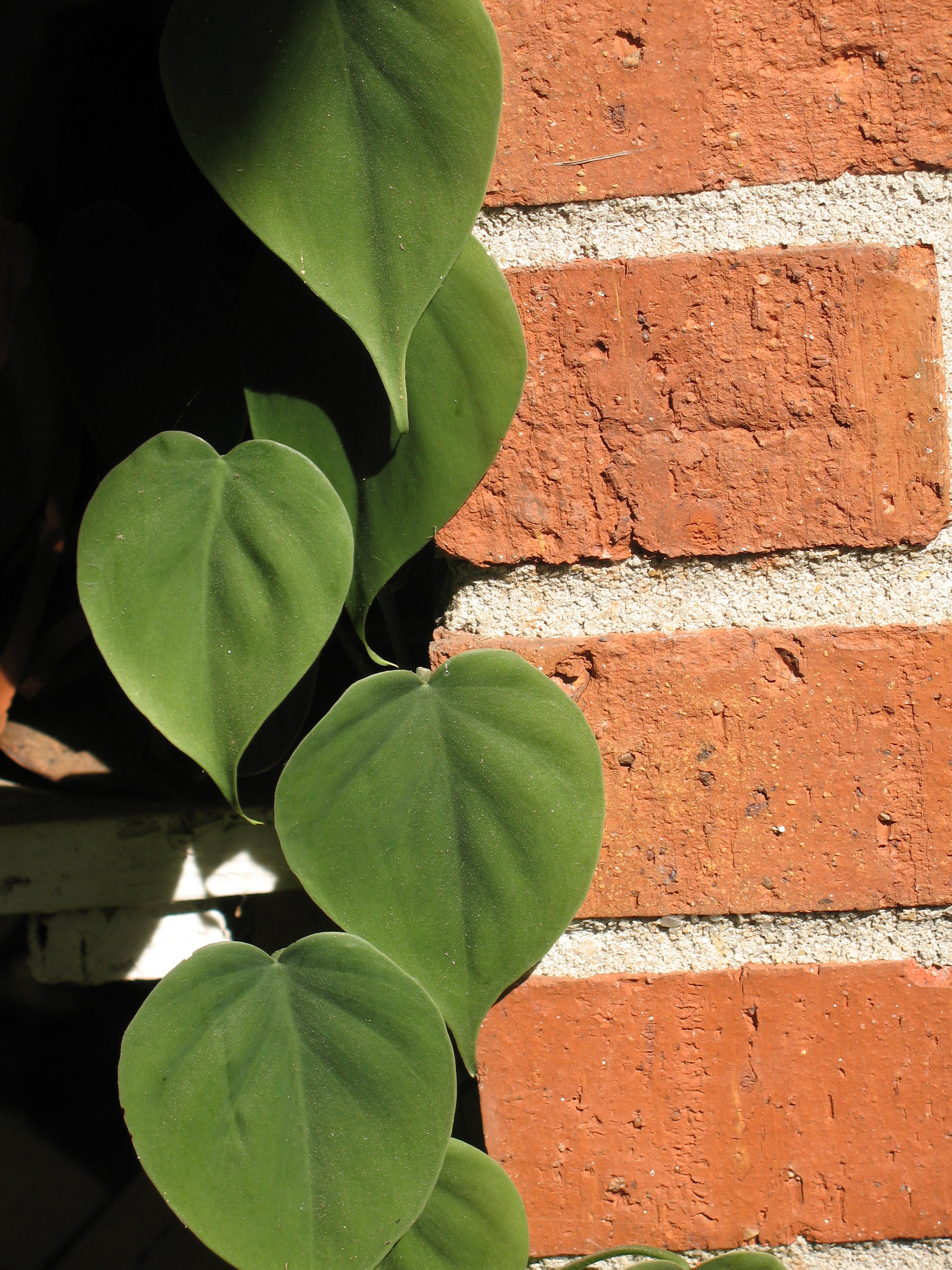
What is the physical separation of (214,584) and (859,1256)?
32cm

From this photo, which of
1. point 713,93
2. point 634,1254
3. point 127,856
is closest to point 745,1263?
point 634,1254

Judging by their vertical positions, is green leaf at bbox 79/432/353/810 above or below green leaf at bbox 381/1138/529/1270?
above

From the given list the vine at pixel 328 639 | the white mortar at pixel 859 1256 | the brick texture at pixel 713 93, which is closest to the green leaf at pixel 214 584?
the vine at pixel 328 639

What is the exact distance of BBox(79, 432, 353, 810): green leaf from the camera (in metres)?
0.23

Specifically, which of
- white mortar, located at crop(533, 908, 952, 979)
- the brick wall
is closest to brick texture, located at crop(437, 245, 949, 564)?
the brick wall

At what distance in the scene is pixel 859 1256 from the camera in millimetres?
302

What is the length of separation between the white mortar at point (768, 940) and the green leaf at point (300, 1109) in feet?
0.24

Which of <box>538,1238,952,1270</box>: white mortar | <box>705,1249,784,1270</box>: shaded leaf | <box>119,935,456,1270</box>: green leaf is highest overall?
<box>119,935,456,1270</box>: green leaf

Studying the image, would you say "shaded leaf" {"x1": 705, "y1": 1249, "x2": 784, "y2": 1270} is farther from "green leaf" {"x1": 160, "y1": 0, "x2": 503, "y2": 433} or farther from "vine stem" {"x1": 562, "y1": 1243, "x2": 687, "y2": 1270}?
"green leaf" {"x1": 160, "y1": 0, "x2": 503, "y2": 433}

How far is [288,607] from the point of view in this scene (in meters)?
0.23

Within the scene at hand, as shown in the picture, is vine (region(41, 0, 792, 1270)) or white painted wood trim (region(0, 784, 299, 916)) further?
white painted wood trim (region(0, 784, 299, 916))

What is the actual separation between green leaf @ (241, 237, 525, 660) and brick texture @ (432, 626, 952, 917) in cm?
6

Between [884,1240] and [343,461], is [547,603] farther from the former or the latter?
[884,1240]

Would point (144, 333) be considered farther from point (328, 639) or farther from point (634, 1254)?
point (634, 1254)
